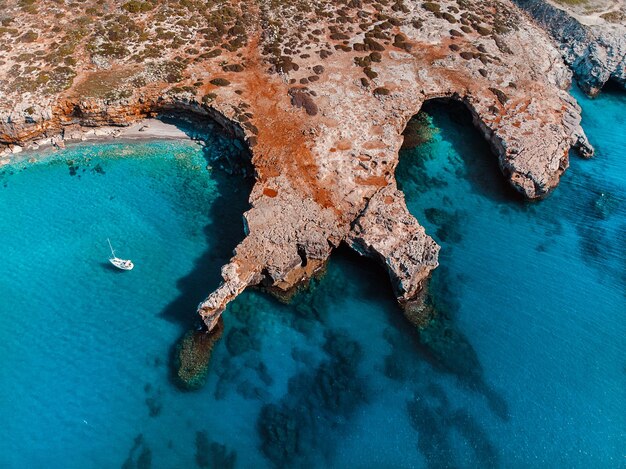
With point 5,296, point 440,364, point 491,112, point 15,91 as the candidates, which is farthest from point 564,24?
point 5,296

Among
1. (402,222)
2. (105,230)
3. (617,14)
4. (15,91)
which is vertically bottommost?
(105,230)

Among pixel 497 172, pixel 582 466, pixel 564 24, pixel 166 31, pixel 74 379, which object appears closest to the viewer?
pixel 582 466

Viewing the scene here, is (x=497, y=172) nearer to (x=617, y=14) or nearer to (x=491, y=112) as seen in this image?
(x=491, y=112)

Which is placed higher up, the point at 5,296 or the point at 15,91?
the point at 15,91

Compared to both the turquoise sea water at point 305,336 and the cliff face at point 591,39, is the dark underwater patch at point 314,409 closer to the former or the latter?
the turquoise sea water at point 305,336

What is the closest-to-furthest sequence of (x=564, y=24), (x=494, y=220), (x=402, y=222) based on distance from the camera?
(x=402, y=222) < (x=494, y=220) < (x=564, y=24)

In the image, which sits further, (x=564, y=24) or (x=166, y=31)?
(x=564, y=24)

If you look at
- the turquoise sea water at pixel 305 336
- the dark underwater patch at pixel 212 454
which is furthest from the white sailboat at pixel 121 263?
the dark underwater patch at pixel 212 454
